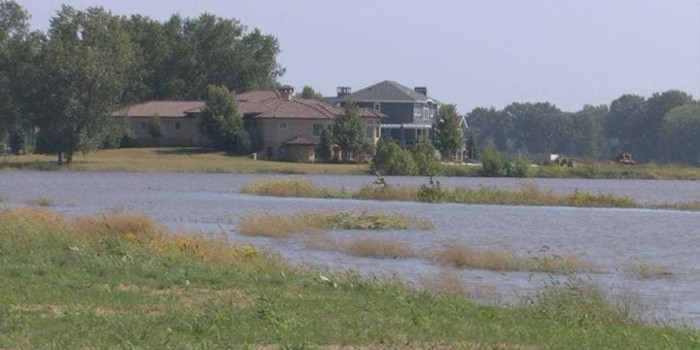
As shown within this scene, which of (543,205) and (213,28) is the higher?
(213,28)

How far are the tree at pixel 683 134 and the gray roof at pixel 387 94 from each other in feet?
131

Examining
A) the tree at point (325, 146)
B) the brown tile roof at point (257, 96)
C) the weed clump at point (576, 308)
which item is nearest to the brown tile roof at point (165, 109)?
the brown tile roof at point (257, 96)

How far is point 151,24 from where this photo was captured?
125 metres

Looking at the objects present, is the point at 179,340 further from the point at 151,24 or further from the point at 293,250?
the point at 151,24

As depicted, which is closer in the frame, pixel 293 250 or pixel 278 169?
pixel 293 250

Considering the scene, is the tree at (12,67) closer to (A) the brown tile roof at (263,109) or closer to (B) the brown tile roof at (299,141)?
(A) the brown tile roof at (263,109)

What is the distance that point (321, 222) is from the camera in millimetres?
43562

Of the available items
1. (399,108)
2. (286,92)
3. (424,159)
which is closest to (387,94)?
(399,108)

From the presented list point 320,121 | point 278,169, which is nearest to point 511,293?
point 278,169

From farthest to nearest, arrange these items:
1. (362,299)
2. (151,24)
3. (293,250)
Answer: (151,24), (293,250), (362,299)

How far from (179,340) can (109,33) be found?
78955mm

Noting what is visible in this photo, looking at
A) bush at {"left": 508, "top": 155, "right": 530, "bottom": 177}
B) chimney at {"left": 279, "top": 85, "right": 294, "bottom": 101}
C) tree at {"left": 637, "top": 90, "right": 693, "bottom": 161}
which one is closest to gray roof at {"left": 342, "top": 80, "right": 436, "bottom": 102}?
chimney at {"left": 279, "top": 85, "right": 294, "bottom": 101}

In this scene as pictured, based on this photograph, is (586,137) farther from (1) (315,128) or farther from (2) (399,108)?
(1) (315,128)

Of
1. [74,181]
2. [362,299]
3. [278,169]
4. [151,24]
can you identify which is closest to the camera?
[362,299]
